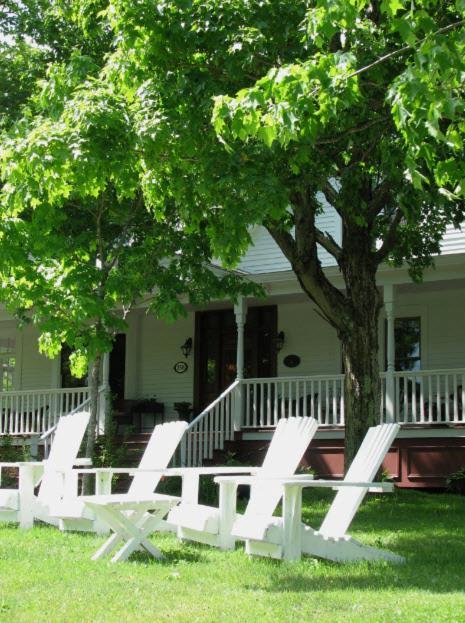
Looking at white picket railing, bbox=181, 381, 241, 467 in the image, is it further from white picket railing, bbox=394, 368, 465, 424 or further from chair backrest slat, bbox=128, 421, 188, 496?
chair backrest slat, bbox=128, 421, 188, 496

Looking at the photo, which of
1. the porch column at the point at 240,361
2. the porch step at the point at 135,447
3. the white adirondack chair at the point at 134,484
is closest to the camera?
the white adirondack chair at the point at 134,484

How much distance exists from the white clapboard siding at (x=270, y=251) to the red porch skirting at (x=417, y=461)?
4330 millimetres

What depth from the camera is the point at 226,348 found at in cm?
1812

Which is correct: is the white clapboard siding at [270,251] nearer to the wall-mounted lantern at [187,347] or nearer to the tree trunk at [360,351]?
the wall-mounted lantern at [187,347]

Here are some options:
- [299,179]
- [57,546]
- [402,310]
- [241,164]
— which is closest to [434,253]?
[402,310]

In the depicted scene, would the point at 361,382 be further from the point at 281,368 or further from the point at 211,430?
the point at 281,368

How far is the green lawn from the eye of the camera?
5.24 meters

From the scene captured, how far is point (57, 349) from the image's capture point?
10859mm

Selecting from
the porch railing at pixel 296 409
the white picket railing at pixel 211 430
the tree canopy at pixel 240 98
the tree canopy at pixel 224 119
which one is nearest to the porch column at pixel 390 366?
the porch railing at pixel 296 409

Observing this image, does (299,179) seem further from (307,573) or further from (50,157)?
(307,573)

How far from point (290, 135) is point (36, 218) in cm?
495

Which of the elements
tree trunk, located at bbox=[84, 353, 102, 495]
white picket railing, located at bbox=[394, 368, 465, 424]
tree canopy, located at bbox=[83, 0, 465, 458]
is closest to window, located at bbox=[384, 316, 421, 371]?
white picket railing, located at bbox=[394, 368, 465, 424]

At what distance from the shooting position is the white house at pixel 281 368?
13953 millimetres

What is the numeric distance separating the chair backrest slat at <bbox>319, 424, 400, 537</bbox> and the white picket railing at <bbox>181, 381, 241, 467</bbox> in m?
7.10
